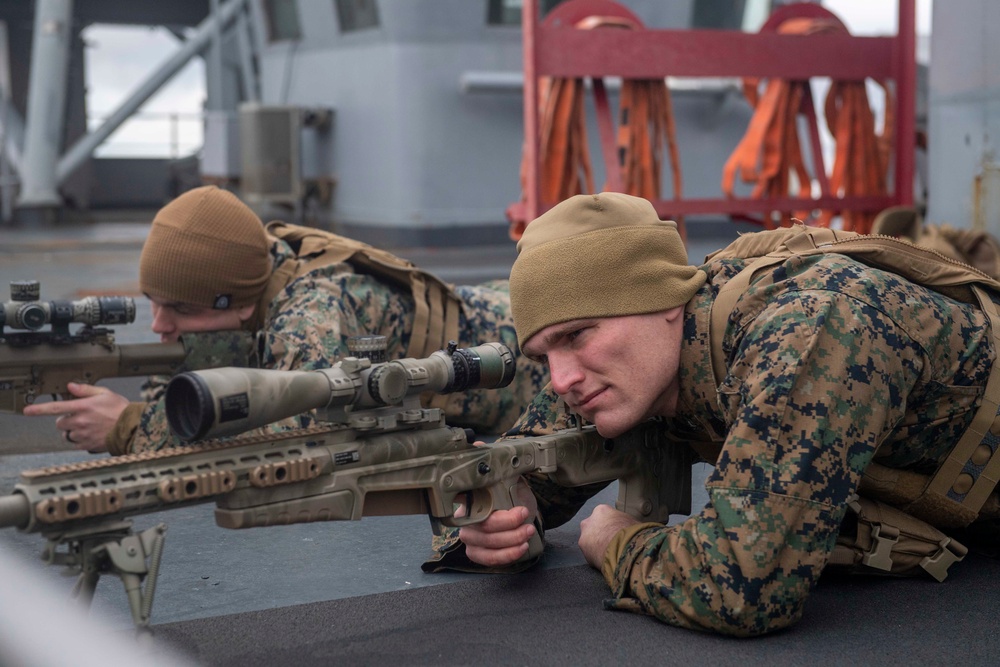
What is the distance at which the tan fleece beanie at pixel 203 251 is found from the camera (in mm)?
3633

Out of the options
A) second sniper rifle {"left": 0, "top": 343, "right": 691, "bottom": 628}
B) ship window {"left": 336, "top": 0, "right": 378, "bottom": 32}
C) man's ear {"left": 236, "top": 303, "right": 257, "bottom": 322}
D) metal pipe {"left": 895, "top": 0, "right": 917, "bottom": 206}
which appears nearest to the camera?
second sniper rifle {"left": 0, "top": 343, "right": 691, "bottom": 628}

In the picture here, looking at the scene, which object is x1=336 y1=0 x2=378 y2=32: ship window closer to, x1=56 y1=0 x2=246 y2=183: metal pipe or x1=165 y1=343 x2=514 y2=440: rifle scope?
x1=56 y1=0 x2=246 y2=183: metal pipe

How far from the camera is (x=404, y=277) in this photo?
403cm

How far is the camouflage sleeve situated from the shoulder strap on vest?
0.56 ft

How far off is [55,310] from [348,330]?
0.93 m

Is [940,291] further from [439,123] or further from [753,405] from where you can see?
[439,123]

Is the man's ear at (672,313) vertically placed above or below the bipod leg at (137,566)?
above

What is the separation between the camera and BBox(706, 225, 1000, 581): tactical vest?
8.25 ft

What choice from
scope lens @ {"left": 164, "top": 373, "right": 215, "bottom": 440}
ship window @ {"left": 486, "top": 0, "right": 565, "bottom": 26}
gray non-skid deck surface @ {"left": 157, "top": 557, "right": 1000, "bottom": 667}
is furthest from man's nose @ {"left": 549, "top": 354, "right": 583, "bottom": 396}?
ship window @ {"left": 486, "top": 0, "right": 565, "bottom": 26}

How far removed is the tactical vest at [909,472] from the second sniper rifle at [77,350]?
6.08 feet

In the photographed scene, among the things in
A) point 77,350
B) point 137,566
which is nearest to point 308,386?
point 137,566

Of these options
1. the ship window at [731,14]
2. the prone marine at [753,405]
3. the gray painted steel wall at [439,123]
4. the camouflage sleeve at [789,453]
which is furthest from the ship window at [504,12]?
the camouflage sleeve at [789,453]

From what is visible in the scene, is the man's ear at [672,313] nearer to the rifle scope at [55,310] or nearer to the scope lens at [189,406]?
the scope lens at [189,406]

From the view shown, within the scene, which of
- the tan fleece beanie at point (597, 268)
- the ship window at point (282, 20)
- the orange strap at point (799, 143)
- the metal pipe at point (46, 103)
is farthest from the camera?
the metal pipe at point (46, 103)
